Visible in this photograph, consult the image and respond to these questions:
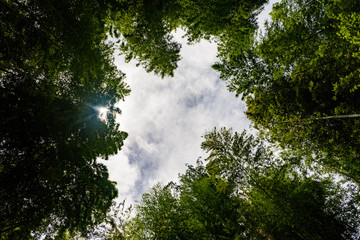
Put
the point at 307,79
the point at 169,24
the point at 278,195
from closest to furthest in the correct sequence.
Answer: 1. the point at 169,24
2. the point at 307,79
3. the point at 278,195

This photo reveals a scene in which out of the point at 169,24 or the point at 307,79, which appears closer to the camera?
the point at 169,24

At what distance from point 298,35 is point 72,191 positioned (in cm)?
944

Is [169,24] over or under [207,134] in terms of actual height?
under

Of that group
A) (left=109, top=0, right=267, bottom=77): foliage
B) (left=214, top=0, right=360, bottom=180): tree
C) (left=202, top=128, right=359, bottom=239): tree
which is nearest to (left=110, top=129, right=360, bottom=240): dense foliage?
(left=202, top=128, right=359, bottom=239): tree

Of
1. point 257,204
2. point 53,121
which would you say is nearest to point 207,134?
Result: point 257,204

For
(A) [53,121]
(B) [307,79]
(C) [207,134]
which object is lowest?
Result: (A) [53,121]

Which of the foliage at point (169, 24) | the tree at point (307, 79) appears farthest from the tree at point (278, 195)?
the foliage at point (169, 24)

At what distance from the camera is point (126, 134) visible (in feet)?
13.7

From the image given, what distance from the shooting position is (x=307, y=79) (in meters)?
7.49

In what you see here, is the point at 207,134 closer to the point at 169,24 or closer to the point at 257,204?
the point at 257,204

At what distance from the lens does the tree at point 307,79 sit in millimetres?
6266

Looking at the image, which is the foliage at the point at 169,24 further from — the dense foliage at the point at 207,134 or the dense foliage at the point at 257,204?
the dense foliage at the point at 257,204

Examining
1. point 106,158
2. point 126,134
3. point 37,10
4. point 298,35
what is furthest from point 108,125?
point 298,35

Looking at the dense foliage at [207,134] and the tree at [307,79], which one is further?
the tree at [307,79]
